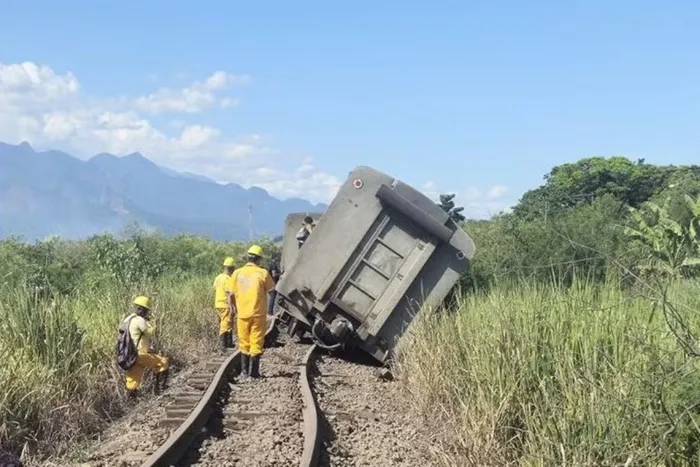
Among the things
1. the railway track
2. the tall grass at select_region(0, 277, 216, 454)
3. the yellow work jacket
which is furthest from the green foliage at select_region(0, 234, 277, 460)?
the yellow work jacket

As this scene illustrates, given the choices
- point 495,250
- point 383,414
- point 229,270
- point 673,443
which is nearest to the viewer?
point 673,443

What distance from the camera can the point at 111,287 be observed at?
13.6 m

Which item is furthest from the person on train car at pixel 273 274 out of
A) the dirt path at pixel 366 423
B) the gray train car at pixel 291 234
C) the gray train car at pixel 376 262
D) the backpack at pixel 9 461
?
the backpack at pixel 9 461

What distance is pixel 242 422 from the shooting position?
8172 millimetres

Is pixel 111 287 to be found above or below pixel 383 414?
below

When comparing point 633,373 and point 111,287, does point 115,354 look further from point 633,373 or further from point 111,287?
point 633,373

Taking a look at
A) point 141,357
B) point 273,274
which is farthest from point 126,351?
point 273,274

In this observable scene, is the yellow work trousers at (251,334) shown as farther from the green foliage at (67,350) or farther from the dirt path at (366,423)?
the green foliage at (67,350)

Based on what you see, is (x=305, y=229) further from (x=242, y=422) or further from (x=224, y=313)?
(x=242, y=422)

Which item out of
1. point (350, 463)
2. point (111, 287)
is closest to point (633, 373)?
point (350, 463)

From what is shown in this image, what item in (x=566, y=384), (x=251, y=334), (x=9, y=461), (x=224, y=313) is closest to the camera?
(x=566, y=384)

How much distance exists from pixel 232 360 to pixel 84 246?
22.9 meters

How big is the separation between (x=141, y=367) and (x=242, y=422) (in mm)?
2676

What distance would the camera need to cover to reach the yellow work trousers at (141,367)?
10.1 meters
